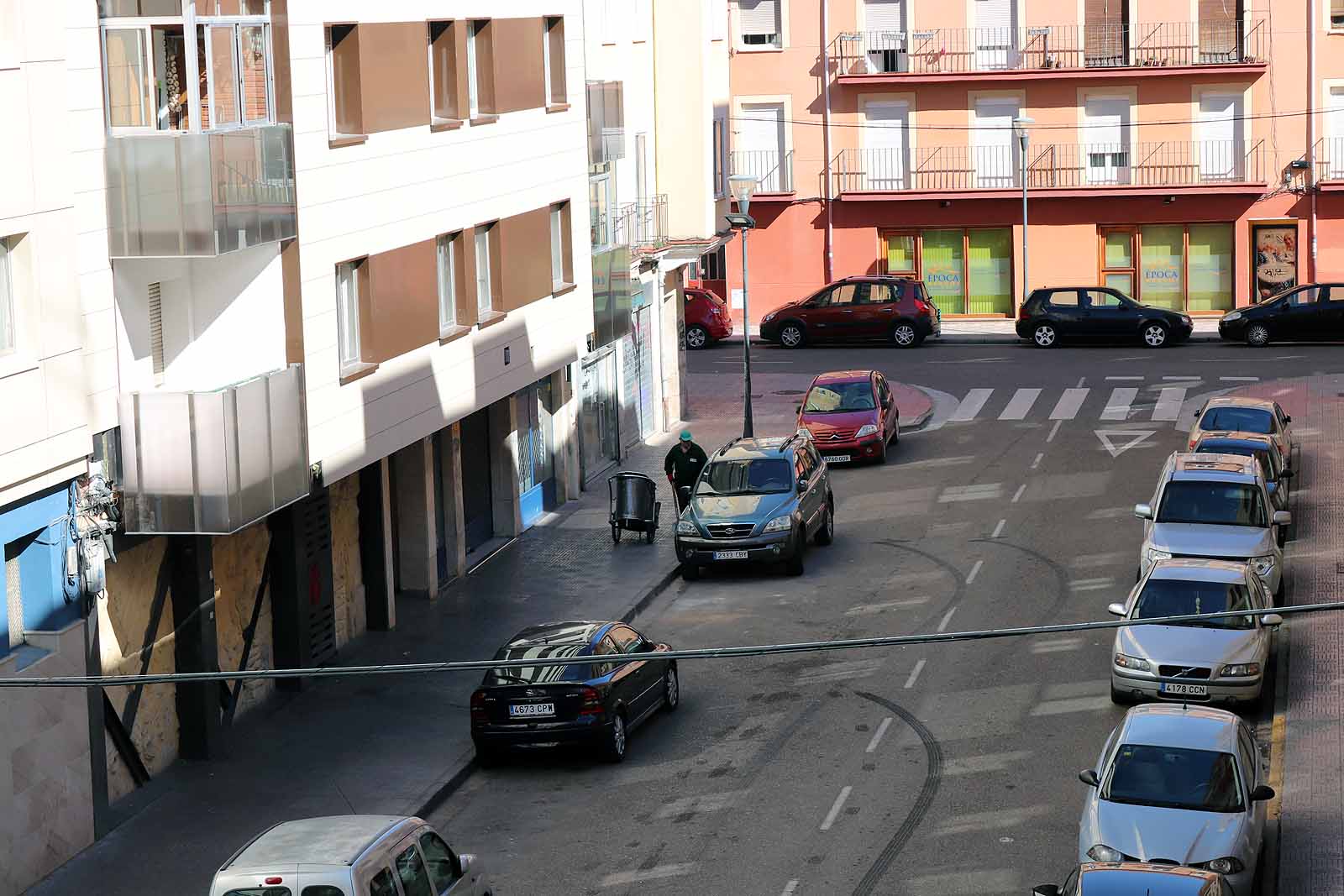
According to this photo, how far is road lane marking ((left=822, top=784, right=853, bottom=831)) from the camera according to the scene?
58.3 ft

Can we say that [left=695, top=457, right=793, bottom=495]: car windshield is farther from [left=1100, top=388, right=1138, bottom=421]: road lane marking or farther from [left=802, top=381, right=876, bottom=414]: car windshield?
[left=1100, top=388, right=1138, bottom=421]: road lane marking

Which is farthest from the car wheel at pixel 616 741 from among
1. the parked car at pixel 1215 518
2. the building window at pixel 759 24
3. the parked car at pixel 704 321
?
the building window at pixel 759 24

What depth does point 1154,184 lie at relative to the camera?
167 ft

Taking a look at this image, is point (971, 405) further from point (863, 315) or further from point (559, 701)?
point (559, 701)

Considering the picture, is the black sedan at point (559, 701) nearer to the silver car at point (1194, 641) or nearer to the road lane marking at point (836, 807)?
the road lane marking at point (836, 807)

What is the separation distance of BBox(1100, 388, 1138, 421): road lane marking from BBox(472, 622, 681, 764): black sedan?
66.4ft

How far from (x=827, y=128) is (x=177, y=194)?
120 feet

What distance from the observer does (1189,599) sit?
21203 millimetres

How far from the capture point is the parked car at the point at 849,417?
113 feet

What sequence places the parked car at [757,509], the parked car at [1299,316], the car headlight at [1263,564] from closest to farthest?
the car headlight at [1263,564]
the parked car at [757,509]
the parked car at [1299,316]

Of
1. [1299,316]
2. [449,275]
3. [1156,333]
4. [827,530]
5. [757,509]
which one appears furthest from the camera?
[1156,333]

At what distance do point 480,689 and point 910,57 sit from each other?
35828 mm

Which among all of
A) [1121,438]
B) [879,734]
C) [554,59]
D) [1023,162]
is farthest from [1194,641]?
[1023,162]

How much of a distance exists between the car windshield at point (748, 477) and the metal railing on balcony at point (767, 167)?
25647mm
